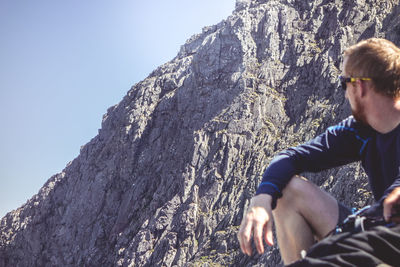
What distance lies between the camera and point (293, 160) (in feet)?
11.0

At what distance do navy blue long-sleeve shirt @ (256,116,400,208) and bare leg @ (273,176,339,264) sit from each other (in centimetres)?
13

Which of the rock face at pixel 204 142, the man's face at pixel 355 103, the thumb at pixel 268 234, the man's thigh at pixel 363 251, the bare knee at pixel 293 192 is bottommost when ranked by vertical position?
the man's thigh at pixel 363 251

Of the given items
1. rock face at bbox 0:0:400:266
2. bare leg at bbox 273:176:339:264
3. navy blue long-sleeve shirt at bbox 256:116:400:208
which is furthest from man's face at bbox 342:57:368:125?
rock face at bbox 0:0:400:266

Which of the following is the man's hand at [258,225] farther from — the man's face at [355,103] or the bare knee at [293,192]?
the man's face at [355,103]

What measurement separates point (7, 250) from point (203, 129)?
178 ft

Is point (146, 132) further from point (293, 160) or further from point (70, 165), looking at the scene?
point (293, 160)

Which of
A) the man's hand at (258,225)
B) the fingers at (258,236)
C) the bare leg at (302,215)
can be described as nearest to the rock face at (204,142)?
the bare leg at (302,215)

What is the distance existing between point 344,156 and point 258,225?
1270 millimetres

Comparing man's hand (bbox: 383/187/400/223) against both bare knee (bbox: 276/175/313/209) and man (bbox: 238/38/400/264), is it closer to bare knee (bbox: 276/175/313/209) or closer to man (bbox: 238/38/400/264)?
man (bbox: 238/38/400/264)

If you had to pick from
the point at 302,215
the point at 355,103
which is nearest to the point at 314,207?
the point at 302,215

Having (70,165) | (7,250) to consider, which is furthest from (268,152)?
(7,250)

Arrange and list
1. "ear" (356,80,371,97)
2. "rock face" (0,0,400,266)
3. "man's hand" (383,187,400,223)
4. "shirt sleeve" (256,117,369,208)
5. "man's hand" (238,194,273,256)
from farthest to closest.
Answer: "rock face" (0,0,400,266) → "shirt sleeve" (256,117,369,208) → "ear" (356,80,371,97) → "man's hand" (238,194,273,256) → "man's hand" (383,187,400,223)

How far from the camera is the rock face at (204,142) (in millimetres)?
42469

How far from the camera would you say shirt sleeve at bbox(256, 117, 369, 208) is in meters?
3.22
